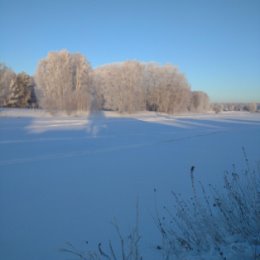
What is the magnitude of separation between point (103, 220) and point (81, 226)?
1.45 ft

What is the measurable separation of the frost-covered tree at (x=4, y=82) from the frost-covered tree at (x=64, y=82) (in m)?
5.20

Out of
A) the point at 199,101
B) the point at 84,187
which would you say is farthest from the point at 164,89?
the point at 84,187

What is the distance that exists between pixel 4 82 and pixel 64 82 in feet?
29.4

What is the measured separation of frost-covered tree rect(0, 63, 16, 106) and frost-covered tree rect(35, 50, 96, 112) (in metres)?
5.20

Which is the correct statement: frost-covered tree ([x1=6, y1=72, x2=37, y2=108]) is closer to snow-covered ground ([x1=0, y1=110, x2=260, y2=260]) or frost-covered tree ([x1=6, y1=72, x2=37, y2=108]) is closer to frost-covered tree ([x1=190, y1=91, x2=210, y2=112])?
frost-covered tree ([x1=190, y1=91, x2=210, y2=112])

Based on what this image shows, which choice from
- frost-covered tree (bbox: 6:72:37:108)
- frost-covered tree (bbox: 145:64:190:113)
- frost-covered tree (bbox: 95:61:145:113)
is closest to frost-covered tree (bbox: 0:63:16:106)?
frost-covered tree (bbox: 6:72:37:108)

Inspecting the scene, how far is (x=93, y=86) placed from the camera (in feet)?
162

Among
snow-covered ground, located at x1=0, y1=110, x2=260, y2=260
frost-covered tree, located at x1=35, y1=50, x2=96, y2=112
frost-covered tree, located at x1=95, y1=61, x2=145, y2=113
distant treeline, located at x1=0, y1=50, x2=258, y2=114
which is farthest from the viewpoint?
frost-covered tree, located at x1=95, y1=61, x2=145, y2=113

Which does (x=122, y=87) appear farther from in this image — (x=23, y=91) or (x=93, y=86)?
(x=23, y=91)

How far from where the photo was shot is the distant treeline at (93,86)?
45094 mm

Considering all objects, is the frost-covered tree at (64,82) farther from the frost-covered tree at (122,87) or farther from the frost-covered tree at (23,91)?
the frost-covered tree at (122,87)

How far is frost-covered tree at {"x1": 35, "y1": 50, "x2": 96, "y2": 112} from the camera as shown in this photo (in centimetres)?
4491

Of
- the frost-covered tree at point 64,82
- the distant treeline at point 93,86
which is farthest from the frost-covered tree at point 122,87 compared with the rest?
the frost-covered tree at point 64,82

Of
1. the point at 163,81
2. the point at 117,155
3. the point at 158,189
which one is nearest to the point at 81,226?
the point at 158,189
